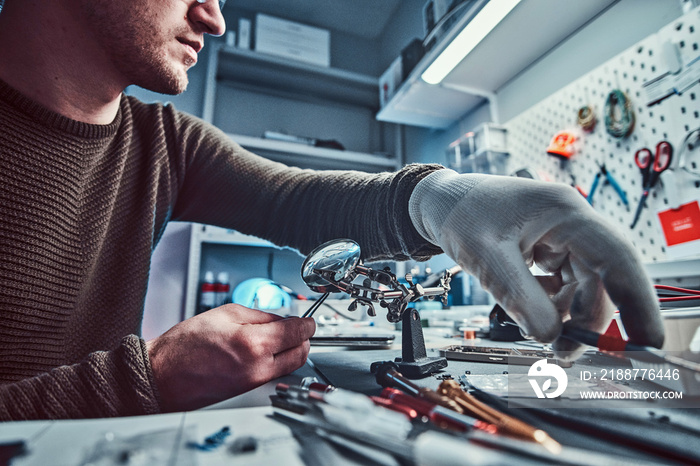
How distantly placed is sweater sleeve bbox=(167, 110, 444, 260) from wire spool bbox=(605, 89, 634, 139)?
78 cm

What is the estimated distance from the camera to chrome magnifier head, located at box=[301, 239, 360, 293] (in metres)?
0.45

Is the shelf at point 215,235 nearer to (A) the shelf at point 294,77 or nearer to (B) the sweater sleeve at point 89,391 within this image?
(A) the shelf at point 294,77

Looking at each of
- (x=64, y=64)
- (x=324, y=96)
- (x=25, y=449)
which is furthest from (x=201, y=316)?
(x=324, y=96)

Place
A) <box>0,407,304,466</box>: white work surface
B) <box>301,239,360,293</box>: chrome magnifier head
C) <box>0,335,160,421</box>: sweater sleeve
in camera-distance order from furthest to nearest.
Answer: <box>301,239,360,293</box>: chrome magnifier head
<box>0,335,160,421</box>: sweater sleeve
<box>0,407,304,466</box>: white work surface

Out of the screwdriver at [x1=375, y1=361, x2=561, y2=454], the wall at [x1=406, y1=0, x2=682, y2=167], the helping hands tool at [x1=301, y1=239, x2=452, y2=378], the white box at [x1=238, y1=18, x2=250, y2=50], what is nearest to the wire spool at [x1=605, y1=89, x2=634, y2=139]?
the wall at [x1=406, y1=0, x2=682, y2=167]

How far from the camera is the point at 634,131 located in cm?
101

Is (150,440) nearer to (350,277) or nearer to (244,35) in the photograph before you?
(350,277)

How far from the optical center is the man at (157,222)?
0.37 meters

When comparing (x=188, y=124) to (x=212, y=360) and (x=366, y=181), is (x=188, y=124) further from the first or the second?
(x=212, y=360)

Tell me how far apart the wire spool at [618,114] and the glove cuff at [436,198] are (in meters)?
0.79

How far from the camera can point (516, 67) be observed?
146cm

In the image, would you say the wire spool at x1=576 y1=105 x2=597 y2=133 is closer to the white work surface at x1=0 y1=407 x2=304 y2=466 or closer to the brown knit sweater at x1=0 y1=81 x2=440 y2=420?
the brown knit sweater at x1=0 y1=81 x2=440 y2=420

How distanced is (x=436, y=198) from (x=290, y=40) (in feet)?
6.65

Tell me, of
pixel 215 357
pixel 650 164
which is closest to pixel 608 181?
pixel 650 164
